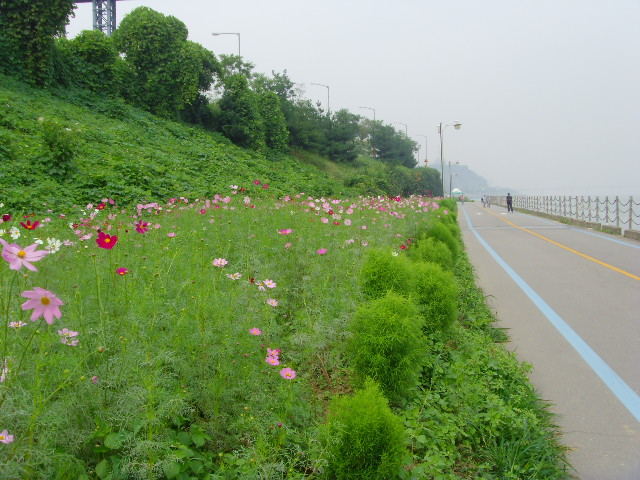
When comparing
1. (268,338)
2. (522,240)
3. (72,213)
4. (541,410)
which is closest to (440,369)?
(541,410)

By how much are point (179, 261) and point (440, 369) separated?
2566 mm

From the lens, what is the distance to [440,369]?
3826mm

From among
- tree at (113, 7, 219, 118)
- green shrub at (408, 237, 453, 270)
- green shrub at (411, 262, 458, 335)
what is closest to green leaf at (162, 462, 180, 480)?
green shrub at (411, 262, 458, 335)

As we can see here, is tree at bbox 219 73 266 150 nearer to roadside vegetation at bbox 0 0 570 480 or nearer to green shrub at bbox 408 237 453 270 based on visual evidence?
roadside vegetation at bbox 0 0 570 480

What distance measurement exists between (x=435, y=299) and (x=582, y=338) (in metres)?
1.72

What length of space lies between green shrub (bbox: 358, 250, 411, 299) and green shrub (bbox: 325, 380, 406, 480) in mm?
2002

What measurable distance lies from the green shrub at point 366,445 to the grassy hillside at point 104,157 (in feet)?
33.1

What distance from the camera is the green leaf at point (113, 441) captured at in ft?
6.59

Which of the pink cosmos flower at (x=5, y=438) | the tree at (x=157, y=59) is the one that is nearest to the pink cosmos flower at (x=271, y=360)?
the pink cosmos flower at (x=5, y=438)

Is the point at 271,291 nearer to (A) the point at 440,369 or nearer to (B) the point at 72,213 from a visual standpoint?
(A) the point at 440,369

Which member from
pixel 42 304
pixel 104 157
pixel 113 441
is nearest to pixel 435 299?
pixel 113 441

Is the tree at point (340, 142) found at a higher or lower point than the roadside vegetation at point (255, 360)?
higher

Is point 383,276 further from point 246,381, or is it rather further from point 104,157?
point 104,157

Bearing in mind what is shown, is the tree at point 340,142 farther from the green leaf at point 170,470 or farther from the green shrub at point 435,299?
the green leaf at point 170,470
